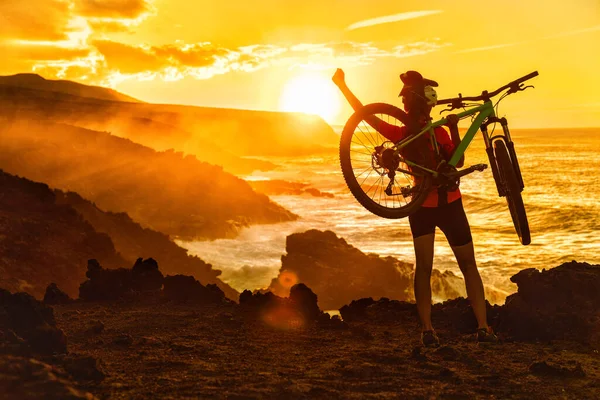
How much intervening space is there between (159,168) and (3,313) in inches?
1233

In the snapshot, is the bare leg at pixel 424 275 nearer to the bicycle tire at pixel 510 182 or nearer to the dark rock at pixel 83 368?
the bicycle tire at pixel 510 182

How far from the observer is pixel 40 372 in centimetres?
438

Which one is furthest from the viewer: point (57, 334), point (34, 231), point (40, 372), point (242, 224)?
point (242, 224)

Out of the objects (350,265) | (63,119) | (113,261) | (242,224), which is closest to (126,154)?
(242,224)

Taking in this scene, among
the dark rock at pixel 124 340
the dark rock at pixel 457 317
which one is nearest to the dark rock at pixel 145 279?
the dark rock at pixel 124 340

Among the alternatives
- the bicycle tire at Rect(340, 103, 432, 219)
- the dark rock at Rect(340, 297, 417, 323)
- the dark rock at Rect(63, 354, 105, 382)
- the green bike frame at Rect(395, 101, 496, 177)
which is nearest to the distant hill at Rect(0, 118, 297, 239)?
the dark rock at Rect(340, 297, 417, 323)

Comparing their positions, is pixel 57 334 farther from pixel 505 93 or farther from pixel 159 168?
pixel 159 168

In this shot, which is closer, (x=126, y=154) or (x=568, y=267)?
(x=568, y=267)

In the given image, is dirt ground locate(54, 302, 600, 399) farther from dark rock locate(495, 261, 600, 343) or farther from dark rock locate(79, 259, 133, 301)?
dark rock locate(79, 259, 133, 301)

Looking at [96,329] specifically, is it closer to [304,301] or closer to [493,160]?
[304,301]

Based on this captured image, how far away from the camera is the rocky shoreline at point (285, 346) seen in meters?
4.91

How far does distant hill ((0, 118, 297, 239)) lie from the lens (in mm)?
32500

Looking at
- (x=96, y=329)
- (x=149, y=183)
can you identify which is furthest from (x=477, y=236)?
(x=96, y=329)

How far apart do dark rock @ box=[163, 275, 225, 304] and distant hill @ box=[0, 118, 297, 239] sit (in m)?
22.6
